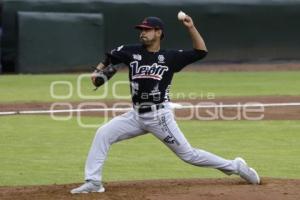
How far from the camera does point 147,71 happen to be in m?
7.80

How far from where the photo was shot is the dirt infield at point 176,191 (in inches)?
302

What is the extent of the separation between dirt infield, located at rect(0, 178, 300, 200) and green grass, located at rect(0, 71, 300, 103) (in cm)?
1090

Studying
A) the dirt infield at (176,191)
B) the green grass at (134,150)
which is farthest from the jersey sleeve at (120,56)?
the green grass at (134,150)

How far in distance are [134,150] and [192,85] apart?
38.4 feet

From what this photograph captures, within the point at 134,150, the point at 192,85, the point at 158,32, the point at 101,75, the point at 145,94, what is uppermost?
the point at 158,32

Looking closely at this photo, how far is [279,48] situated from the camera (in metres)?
29.5

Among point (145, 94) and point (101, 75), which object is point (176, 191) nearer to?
point (145, 94)

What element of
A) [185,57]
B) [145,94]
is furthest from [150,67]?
[185,57]

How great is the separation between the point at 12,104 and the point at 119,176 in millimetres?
8972

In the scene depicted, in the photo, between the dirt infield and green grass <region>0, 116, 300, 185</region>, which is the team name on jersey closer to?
the dirt infield

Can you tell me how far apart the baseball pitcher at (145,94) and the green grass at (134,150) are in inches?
60.7

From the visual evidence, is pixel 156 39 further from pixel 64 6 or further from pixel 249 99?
pixel 64 6

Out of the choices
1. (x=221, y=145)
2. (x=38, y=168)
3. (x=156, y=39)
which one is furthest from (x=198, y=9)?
(x=156, y=39)

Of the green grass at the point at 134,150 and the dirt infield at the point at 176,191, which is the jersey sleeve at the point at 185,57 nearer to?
the dirt infield at the point at 176,191
